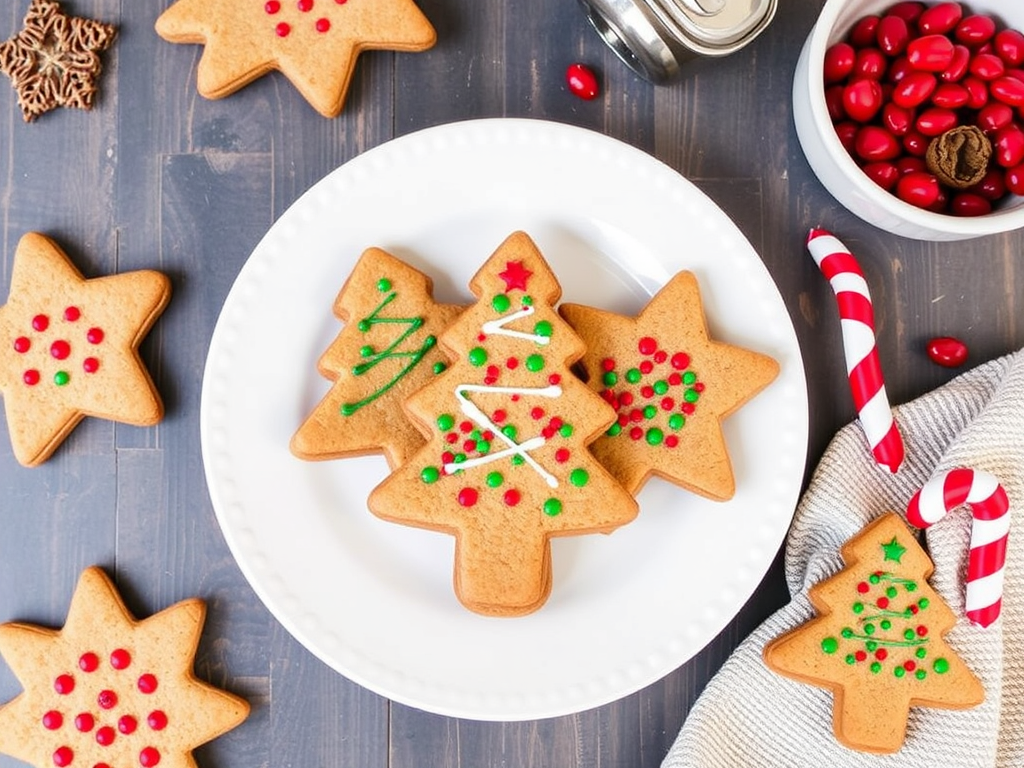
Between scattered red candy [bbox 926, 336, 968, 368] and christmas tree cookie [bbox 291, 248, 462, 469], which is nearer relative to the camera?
christmas tree cookie [bbox 291, 248, 462, 469]

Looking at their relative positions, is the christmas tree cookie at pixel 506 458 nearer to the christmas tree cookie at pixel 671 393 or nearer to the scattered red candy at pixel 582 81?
the christmas tree cookie at pixel 671 393

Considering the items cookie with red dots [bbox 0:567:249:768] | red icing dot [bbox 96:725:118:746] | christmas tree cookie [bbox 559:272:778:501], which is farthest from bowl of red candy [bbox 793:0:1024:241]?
red icing dot [bbox 96:725:118:746]

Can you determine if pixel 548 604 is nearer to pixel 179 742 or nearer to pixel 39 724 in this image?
pixel 179 742

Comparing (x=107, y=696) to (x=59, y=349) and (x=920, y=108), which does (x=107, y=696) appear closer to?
(x=59, y=349)

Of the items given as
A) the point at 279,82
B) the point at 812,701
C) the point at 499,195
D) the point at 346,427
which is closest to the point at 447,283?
the point at 499,195

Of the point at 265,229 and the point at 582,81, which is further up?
the point at 582,81

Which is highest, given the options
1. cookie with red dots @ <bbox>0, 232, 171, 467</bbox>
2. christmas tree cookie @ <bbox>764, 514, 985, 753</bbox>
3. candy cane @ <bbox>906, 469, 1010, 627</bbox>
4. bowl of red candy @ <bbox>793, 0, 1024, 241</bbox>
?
bowl of red candy @ <bbox>793, 0, 1024, 241</bbox>

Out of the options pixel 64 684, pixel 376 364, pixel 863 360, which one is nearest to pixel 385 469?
pixel 376 364

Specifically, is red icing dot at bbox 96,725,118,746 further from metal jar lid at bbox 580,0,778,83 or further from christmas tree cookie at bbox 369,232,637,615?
metal jar lid at bbox 580,0,778,83
